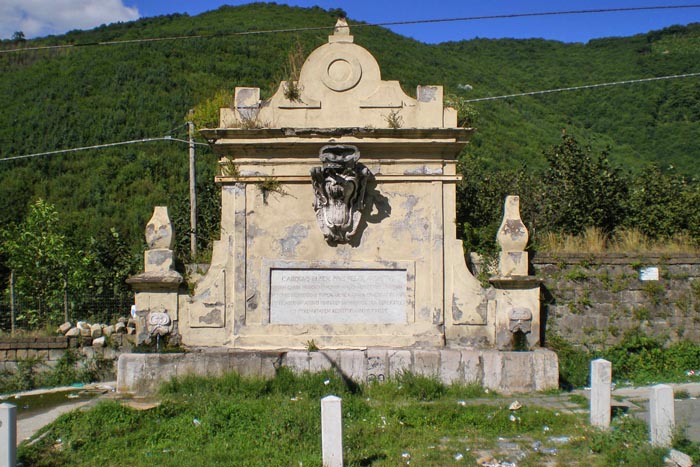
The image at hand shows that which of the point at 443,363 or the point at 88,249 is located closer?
the point at 443,363

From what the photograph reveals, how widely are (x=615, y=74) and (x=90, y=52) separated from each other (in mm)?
39807

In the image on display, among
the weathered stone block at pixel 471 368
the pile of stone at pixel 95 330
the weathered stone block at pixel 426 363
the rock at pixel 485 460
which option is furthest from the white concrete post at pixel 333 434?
the pile of stone at pixel 95 330

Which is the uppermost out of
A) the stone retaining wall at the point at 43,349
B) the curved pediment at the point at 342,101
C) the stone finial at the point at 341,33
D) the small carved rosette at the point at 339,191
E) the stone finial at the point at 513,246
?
the stone finial at the point at 341,33

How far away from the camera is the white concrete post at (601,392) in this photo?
7141 mm

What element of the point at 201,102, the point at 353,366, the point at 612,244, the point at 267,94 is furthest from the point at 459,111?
the point at 201,102

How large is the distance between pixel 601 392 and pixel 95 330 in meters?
8.43

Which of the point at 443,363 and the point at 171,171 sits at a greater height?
the point at 171,171

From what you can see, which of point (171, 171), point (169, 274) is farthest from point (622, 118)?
point (169, 274)

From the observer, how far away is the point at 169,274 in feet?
31.0

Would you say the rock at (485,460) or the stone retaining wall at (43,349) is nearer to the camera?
the rock at (485,460)

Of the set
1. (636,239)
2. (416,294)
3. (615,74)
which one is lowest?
(416,294)

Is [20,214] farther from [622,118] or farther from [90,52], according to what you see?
[622,118]

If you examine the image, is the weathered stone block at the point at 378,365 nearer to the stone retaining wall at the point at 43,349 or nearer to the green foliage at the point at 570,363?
the green foliage at the point at 570,363

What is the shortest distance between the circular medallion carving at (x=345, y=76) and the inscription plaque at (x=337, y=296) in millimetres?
2660
